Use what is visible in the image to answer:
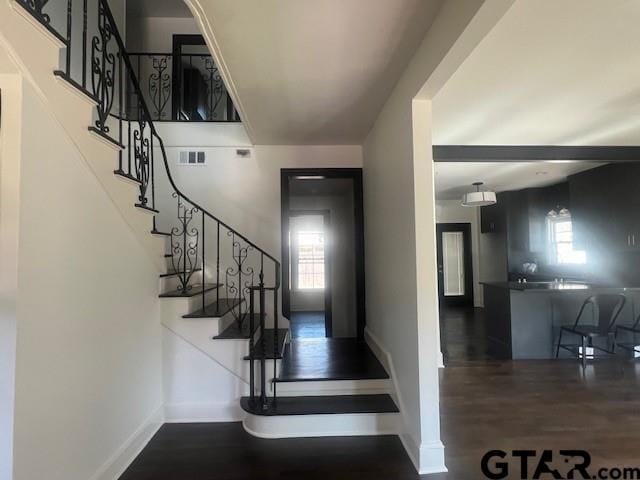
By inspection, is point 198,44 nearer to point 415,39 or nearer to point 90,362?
point 415,39

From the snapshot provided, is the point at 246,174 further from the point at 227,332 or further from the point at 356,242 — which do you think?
the point at 227,332

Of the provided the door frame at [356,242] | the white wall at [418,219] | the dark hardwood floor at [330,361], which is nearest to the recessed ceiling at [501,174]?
the door frame at [356,242]

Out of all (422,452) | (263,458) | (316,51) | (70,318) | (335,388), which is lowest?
(263,458)

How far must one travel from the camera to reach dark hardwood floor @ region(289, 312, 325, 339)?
17.9 ft

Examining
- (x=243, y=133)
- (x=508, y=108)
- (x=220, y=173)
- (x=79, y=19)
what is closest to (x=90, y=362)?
(x=220, y=173)

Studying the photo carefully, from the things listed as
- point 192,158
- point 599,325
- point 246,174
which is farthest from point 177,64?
point 599,325

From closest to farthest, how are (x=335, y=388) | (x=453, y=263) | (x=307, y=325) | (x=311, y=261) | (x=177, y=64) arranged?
(x=335, y=388), (x=177, y=64), (x=307, y=325), (x=311, y=261), (x=453, y=263)

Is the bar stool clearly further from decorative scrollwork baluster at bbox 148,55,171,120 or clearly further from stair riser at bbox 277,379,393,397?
decorative scrollwork baluster at bbox 148,55,171,120

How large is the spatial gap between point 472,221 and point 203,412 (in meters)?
7.81

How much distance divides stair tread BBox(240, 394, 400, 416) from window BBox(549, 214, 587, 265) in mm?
5518

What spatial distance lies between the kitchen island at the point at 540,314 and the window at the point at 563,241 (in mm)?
1932

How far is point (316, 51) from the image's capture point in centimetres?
209

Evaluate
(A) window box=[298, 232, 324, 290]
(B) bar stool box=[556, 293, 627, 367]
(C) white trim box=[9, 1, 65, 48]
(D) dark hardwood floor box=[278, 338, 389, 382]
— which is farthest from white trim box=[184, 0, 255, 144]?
(A) window box=[298, 232, 324, 290]

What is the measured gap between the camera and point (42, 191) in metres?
1.56
